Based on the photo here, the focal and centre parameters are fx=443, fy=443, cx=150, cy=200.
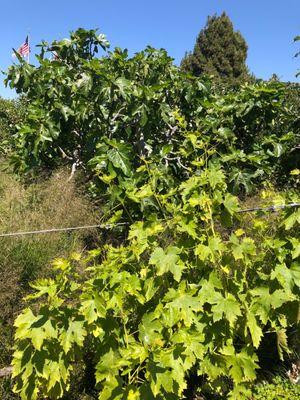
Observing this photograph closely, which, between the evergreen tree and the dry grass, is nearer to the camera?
the dry grass

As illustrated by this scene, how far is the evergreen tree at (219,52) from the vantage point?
79.5ft

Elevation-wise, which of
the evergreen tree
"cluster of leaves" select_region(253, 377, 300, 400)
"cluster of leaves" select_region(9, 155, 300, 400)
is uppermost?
the evergreen tree

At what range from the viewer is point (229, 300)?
2.29 m

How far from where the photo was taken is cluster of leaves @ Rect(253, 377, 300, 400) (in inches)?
108

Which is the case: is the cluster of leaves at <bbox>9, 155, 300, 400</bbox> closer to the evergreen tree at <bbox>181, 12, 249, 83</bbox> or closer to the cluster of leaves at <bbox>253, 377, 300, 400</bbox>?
the cluster of leaves at <bbox>253, 377, 300, 400</bbox>

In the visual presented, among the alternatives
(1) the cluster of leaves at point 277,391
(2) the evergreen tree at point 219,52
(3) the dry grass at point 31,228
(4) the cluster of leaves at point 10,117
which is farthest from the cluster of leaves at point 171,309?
(2) the evergreen tree at point 219,52

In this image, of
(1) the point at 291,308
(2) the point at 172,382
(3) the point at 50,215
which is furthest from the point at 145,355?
(3) the point at 50,215

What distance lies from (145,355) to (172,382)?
6.9 inches

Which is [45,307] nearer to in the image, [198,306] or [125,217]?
[198,306]

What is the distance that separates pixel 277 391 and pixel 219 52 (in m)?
23.7

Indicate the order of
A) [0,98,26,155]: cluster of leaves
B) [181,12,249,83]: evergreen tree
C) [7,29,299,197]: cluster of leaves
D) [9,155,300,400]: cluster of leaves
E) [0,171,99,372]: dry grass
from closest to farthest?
[9,155,300,400]: cluster of leaves → [0,171,99,372]: dry grass → [7,29,299,197]: cluster of leaves → [0,98,26,155]: cluster of leaves → [181,12,249,83]: evergreen tree

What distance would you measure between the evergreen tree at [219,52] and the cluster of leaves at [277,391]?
22232 millimetres

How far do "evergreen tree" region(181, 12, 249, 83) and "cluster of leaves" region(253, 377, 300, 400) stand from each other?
22232mm

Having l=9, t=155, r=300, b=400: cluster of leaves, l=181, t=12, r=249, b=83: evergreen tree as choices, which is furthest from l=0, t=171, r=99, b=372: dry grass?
l=181, t=12, r=249, b=83: evergreen tree
